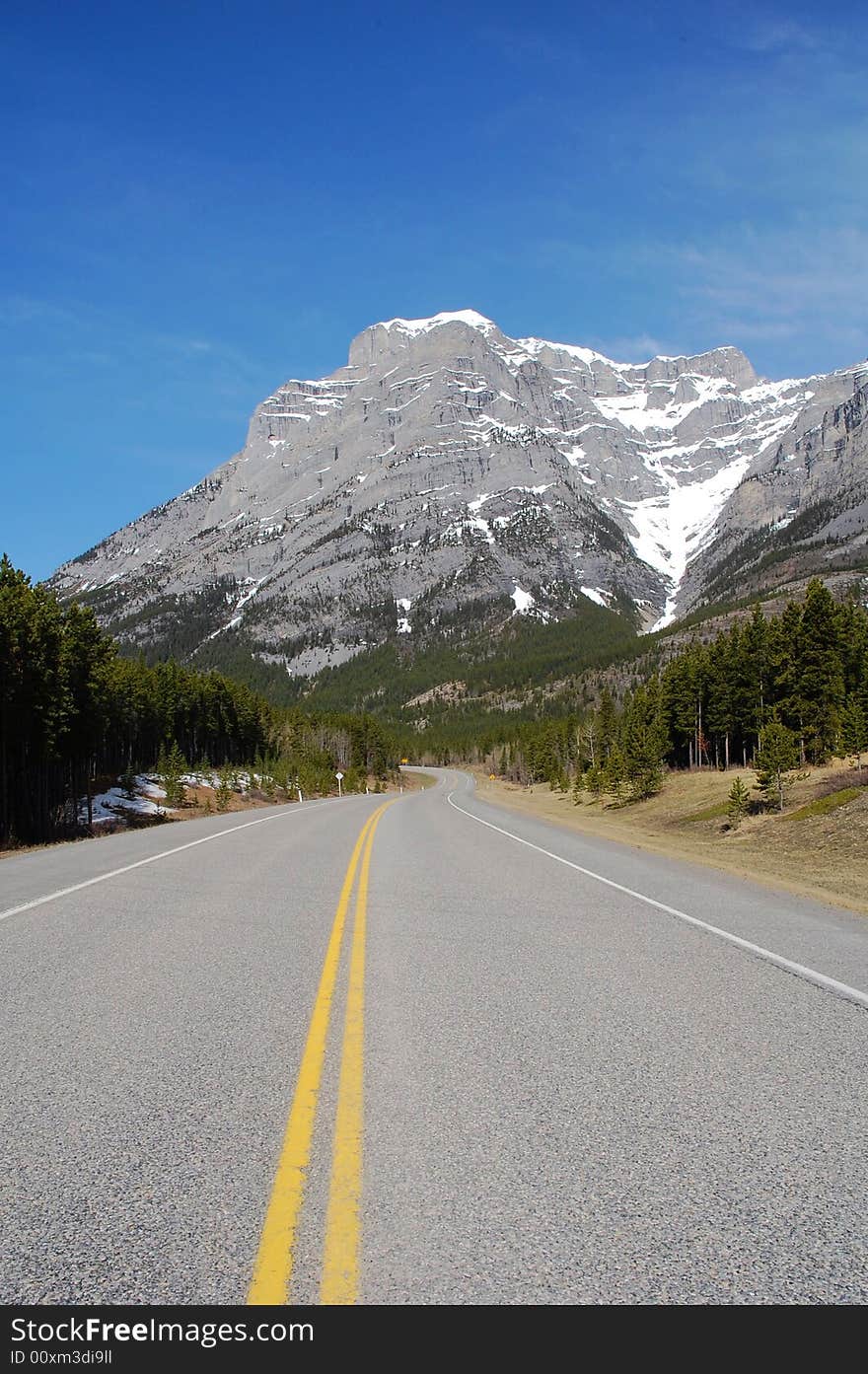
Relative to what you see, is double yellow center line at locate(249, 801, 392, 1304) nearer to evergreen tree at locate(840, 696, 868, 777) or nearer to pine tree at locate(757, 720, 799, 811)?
pine tree at locate(757, 720, 799, 811)

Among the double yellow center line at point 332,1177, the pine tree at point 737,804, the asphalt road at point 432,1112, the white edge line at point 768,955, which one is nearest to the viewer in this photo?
the double yellow center line at point 332,1177

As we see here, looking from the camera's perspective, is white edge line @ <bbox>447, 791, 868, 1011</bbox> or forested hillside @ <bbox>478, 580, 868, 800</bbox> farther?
forested hillside @ <bbox>478, 580, 868, 800</bbox>

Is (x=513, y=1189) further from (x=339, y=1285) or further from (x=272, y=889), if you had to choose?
(x=272, y=889)

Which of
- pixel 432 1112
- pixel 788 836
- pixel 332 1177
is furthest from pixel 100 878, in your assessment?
pixel 788 836

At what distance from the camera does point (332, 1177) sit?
3.43 meters

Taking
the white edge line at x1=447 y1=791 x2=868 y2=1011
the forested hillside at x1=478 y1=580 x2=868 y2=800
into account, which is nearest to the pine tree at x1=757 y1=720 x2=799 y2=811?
the forested hillside at x1=478 y1=580 x2=868 y2=800

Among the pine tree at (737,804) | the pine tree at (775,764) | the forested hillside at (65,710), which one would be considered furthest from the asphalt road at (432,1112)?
the forested hillside at (65,710)

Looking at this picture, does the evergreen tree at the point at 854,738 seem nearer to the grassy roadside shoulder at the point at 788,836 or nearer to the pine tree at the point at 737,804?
the grassy roadside shoulder at the point at 788,836

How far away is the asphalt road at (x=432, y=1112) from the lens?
111 inches

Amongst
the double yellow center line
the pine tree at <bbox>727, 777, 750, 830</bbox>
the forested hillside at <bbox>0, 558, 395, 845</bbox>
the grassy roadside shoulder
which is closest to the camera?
the double yellow center line

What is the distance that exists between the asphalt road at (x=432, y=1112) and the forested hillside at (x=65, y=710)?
23.2 m

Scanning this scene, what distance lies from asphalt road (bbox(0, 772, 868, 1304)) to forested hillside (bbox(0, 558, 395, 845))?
2317 cm

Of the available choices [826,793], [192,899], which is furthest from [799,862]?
[192,899]

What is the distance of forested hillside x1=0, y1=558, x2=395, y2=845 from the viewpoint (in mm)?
34219
